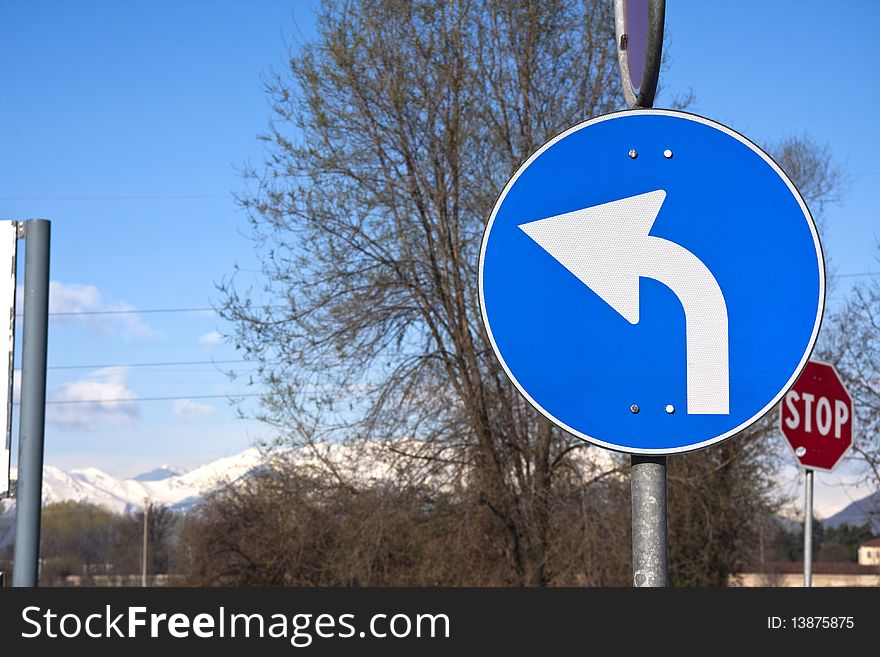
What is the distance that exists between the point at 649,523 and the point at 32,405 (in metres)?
1.46

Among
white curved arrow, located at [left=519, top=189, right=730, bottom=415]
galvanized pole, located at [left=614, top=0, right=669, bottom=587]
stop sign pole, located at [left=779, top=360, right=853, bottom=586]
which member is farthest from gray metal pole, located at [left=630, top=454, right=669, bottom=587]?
stop sign pole, located at [left=779, top=360, right=853, bottom=586]

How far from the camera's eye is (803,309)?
223 centimetres

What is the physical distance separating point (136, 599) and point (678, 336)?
1.29 meters

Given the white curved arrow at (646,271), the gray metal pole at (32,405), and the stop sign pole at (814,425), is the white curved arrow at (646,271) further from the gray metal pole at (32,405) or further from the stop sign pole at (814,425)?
the stop sign pole at (814,425)

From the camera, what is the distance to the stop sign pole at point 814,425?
8.16 meters

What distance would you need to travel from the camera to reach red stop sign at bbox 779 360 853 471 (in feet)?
26.9

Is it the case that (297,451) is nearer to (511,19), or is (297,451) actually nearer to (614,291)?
(511,19)

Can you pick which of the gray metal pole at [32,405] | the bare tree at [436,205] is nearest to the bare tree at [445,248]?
the bare tree at [436,205]

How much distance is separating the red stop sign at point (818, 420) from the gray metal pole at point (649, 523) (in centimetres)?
616

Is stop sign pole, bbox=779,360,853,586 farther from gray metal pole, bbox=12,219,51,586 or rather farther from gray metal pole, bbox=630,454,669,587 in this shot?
gray metal pole, bbox=12,219,51,586

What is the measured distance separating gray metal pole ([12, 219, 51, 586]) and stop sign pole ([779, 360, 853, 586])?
634 cm

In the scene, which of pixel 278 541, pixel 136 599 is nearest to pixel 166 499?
pixel 278 541

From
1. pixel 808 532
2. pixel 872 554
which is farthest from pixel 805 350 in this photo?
pixel 872 554

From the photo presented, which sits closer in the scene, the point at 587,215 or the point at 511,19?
the point at 587,215
